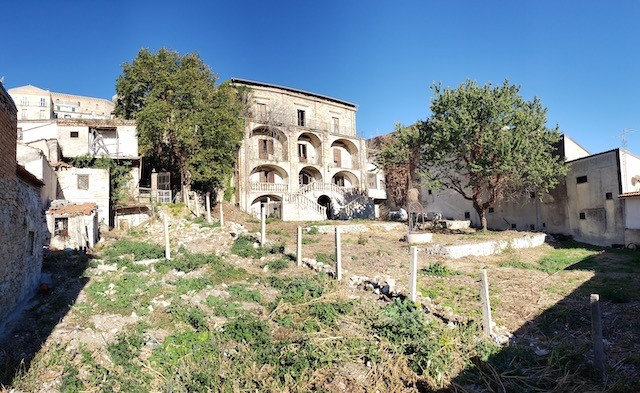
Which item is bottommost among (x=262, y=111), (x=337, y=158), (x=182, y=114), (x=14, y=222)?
(x=14, y=222)

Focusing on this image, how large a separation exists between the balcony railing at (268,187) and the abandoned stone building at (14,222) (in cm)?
2471

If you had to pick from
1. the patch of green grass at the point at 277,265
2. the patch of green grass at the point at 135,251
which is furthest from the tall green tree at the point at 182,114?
the patch of green grass at the point at 277,265

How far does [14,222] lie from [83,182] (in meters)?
16.9

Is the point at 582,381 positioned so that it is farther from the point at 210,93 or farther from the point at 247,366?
the point at 210,93

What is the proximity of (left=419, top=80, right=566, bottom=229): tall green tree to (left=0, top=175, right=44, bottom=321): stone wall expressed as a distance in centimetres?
2243

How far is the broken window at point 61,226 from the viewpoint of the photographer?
62.7ft

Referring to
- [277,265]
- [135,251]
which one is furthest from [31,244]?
[277,265]

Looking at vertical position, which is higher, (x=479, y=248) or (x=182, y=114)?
(x=182, y=114)

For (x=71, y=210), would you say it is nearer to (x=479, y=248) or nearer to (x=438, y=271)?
(x=438, y=271)

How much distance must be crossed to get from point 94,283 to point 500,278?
14231mm

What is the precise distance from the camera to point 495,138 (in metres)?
24.8

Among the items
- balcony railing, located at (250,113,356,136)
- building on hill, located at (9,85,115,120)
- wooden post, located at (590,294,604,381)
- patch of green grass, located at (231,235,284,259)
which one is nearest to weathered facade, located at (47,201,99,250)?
patch of green grass, located at (231,235,284,259)

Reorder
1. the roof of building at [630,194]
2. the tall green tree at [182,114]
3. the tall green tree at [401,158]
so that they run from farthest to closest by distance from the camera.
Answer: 1. the tall green tree at [401,158]
2. the tall green tree at [182,114]
3. the roof of building at [630,194]

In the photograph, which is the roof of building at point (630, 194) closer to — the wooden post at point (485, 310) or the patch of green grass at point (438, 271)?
the patch of green grass at point (438, 271)
